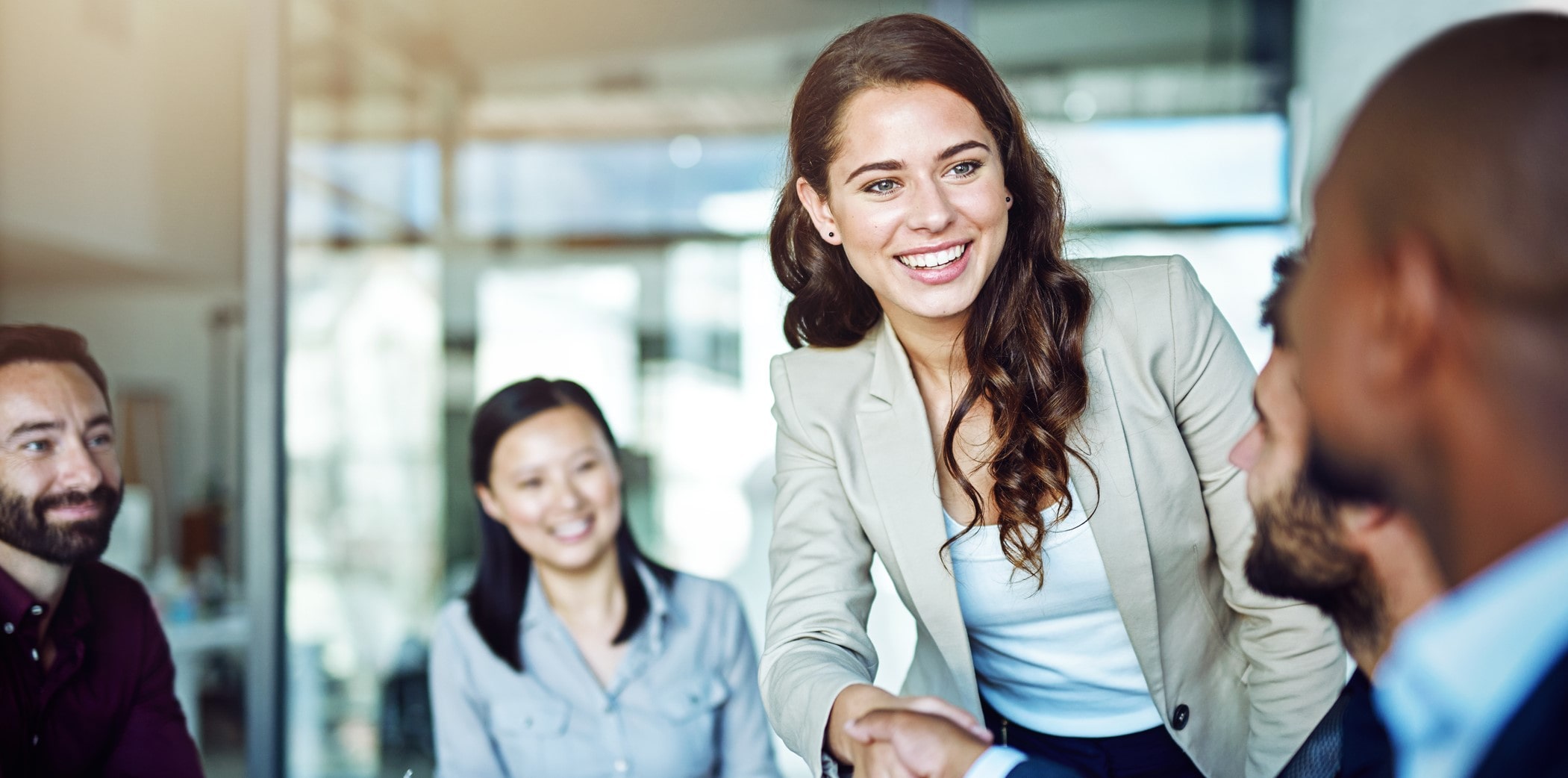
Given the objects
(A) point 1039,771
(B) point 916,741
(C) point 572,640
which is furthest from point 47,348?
(A) point 1039,771

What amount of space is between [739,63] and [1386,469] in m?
5.32

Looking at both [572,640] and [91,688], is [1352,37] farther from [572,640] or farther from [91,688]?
[91,688]

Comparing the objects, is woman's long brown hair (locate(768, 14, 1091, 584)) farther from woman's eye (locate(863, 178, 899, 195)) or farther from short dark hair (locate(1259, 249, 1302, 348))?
short dark hair (locate(1259, 249, 1302, 348))

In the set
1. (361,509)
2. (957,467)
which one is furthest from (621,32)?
(957,467)

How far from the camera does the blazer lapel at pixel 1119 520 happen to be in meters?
1.57

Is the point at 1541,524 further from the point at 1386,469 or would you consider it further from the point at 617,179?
the point at 617,179

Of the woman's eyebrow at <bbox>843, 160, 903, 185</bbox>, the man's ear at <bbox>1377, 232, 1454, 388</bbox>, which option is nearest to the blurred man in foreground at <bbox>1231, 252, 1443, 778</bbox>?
the man's ear at <bbox>1377, 232, 1454, 388</bbox>

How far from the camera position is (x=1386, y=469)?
32.1 inches

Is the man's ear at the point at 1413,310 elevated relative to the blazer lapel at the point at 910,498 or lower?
elevated

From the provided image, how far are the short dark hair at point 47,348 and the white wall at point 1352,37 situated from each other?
3326 millimetres

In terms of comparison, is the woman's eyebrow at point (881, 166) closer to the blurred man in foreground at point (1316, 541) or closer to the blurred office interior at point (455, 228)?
the blurred man in foreground at point (1316, 541)

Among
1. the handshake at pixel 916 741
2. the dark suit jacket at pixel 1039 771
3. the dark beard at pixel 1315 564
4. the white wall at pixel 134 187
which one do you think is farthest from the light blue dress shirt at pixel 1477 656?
the white wall at pixel 134 187

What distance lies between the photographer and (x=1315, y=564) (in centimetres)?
101

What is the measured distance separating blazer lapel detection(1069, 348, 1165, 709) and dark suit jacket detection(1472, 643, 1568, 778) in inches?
34.2
